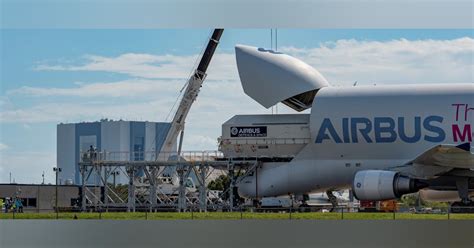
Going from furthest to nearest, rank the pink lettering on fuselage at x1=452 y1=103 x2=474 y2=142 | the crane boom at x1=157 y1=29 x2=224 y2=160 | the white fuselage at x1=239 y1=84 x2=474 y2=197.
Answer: the crane boom at x1=157 y1=29 x2=224 y2=160
the white fuselage at x1=239 y1=84 x2=474 y2=197
the pink lettering on fuselage at x1=452 y1=103 x2=474 y2=142

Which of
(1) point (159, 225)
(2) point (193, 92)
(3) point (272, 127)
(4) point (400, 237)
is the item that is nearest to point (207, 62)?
(2) point (193, 92)

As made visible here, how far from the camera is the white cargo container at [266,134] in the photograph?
49.2 metres

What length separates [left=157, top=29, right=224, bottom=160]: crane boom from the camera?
55438 mm

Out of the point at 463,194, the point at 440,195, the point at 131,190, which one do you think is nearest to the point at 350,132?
Result: the point at 440,195

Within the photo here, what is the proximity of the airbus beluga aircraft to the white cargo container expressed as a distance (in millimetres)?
47

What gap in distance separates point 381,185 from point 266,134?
7.18 meters

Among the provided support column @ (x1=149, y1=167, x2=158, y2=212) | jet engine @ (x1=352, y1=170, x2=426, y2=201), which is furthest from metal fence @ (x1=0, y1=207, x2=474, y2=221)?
jet engine @ (x1=352, y1=170, x2=426, y2=201)

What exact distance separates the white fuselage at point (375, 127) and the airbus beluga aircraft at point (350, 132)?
0.04 m

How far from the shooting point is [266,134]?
49.3m

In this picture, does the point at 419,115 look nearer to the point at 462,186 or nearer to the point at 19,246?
the point at 462,186

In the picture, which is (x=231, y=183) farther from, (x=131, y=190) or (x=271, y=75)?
(x=271, y=75)

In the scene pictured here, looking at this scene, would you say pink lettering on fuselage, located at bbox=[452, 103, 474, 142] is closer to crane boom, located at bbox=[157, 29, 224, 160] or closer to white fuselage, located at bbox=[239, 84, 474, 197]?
white fuselage, located at bbox=[239, 84, 474, 197]

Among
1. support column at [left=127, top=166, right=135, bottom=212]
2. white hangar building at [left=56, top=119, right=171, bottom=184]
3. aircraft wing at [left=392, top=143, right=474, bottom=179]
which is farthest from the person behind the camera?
white hangar building at [left=56, top=119, right=171, bottom=184]

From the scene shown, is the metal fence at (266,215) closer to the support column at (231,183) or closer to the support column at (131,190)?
the support column at (131,190)
